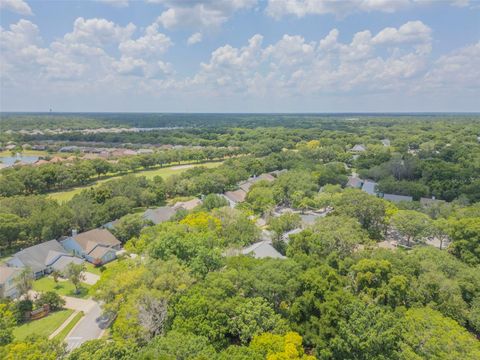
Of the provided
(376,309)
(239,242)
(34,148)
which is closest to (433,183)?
(239,242)

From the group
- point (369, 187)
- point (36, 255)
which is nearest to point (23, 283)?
point (36, 255)

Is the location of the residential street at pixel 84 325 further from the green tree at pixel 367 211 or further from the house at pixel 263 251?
the green tree at pixel 367 211

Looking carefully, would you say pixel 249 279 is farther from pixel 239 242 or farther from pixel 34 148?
pixel 34 148

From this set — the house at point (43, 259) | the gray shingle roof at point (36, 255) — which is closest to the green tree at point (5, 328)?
the house at point (43, 259)

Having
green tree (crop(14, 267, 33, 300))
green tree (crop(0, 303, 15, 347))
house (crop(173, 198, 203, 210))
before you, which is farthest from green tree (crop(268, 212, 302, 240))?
green tree (crop(0, 303, 15, 347))

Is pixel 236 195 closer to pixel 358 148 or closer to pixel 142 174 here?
pixel 142 174

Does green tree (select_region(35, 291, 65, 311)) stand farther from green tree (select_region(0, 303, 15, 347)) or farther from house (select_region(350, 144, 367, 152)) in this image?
house (select_region(350, 144, 367, 152))

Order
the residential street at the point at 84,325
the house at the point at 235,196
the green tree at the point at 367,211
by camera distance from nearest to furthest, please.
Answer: the residential street at the point at 84,325
the green tree at the point at 367,211
the house at the point at 235,196
